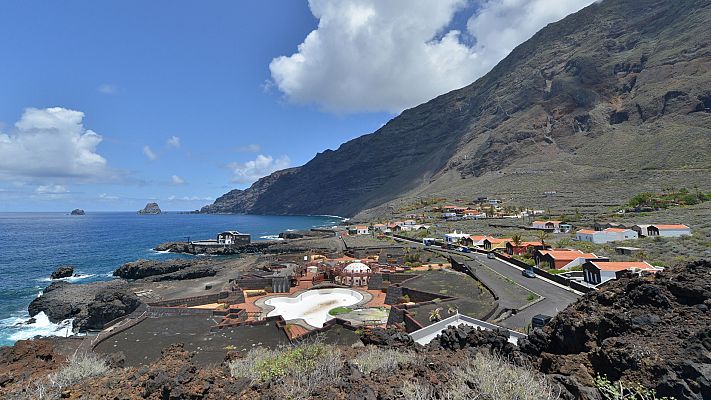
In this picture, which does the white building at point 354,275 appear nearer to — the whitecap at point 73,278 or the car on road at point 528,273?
the car on road at point 528,273

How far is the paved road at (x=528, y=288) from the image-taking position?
67.2 feet

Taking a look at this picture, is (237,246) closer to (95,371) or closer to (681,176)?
(95,371)

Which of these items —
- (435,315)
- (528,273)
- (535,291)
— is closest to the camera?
(435,315)

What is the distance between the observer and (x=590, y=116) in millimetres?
121000

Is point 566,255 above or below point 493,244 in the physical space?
above

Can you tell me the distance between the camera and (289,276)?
38.1 meters

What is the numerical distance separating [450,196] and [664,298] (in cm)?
11380

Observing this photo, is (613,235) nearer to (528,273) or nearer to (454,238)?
(528,273)

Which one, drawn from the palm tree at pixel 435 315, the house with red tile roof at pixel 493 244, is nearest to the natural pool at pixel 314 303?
the palm tree at pixel 435 315

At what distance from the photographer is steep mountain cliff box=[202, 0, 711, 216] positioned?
274ft

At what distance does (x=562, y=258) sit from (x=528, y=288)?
7861mm

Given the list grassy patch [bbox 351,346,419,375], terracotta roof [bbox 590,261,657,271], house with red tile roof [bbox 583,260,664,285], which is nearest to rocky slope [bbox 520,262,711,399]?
grassy patch [bbox 351,346,419,375]

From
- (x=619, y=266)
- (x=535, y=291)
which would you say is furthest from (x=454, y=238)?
(x=619, y=266)

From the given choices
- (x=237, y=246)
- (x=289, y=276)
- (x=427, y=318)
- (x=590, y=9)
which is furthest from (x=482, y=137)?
(x=427, y=318)
